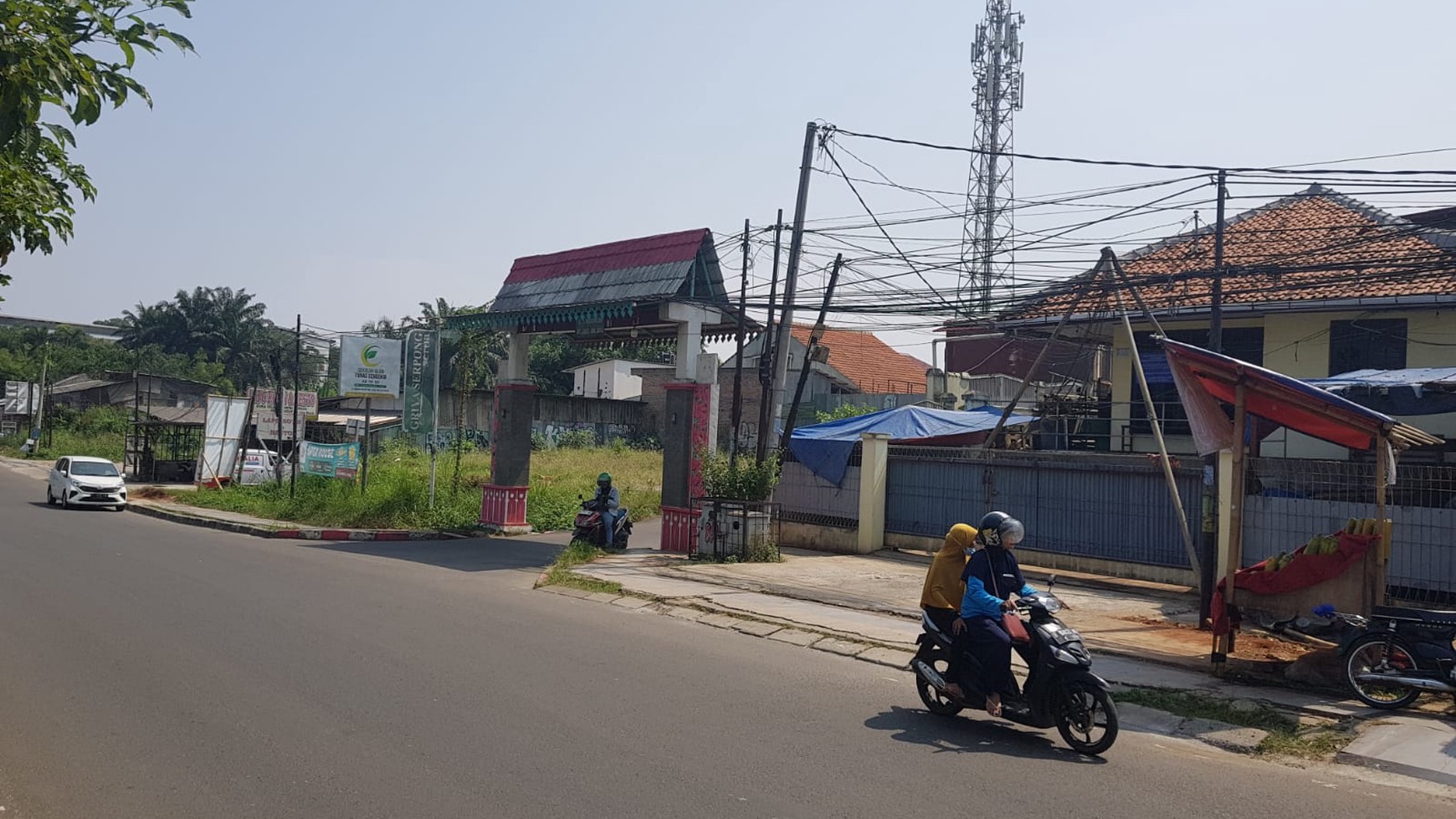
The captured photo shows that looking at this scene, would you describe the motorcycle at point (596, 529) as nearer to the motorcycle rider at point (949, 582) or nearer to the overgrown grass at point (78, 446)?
the motorcycle rider at point (949, 582)

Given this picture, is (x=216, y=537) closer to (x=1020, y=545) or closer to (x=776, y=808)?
(x=1020, y=545)

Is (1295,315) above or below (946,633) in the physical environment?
above

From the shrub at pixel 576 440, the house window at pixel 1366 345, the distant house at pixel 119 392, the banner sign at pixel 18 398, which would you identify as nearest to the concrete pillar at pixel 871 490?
the house window at pixel 1366 345

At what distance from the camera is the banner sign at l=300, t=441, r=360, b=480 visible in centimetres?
2838

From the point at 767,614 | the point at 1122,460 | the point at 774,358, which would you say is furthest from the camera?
the point at 774,358

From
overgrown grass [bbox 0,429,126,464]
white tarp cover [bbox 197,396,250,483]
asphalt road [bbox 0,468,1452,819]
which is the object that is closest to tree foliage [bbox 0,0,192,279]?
asphalt road [bbox 0,468,1452,819]

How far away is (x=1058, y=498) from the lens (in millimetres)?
16484

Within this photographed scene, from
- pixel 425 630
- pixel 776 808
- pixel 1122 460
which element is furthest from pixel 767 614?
pixel 1122 460

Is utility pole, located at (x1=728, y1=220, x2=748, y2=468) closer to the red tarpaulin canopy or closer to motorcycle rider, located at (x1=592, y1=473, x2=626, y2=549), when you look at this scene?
motorcycle rider, located at (x1=592, y1=473, x2=626, y2=549)

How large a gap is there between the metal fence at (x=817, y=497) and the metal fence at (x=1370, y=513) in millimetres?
7167

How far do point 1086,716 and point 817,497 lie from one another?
43.5 ft

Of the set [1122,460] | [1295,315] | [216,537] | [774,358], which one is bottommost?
[216,537]

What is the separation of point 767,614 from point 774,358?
24.2 feet

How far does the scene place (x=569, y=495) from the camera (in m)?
25.2
